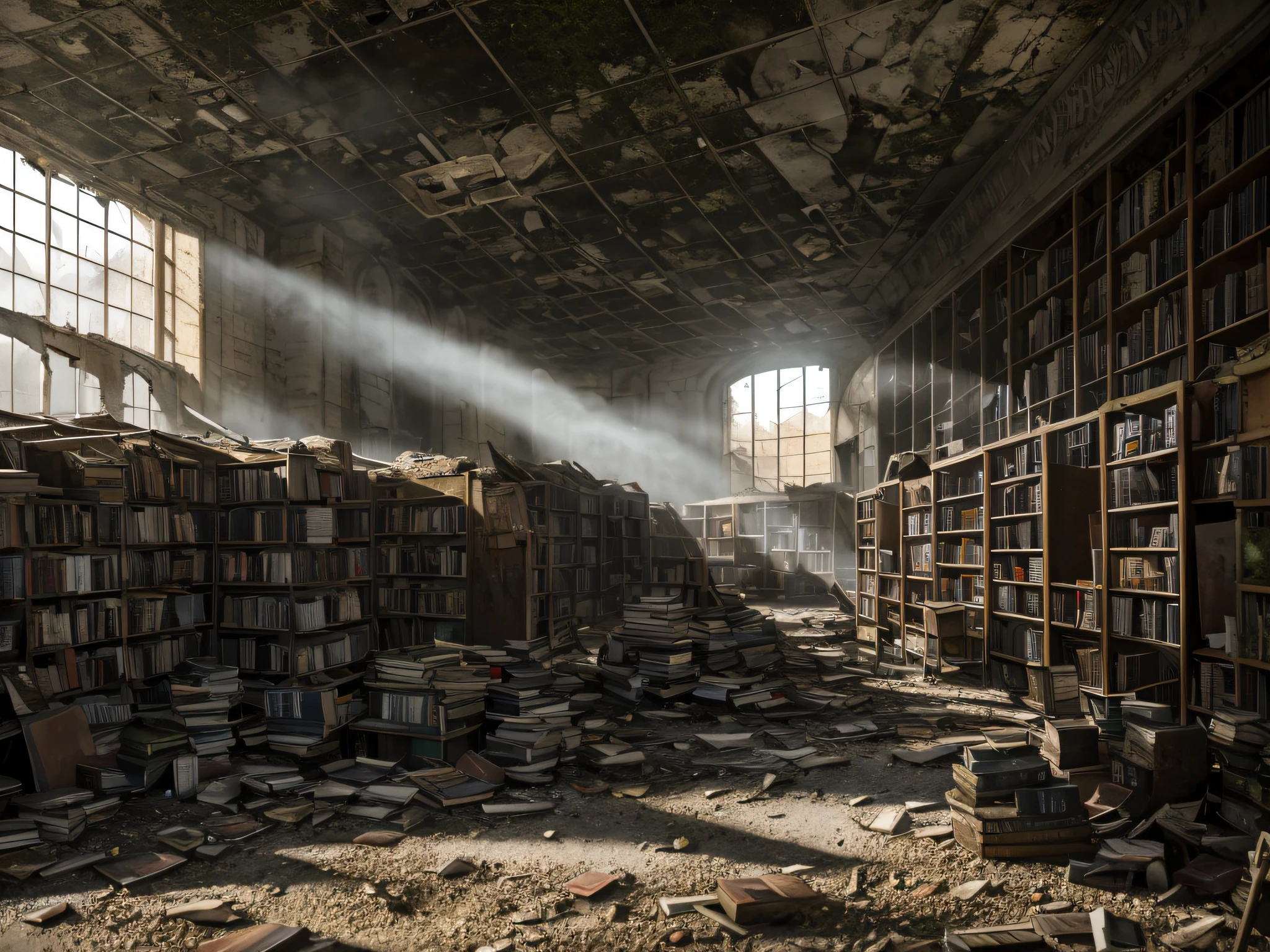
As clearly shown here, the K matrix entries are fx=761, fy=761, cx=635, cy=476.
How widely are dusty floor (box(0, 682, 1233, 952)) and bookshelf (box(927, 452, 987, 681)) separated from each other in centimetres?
310

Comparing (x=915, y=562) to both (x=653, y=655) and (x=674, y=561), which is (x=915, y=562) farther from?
(x=674, y=561)

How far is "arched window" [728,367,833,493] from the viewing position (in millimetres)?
17750

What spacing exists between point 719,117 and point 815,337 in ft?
28.5

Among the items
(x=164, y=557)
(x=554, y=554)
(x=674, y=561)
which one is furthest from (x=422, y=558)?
(x=674, y=561)

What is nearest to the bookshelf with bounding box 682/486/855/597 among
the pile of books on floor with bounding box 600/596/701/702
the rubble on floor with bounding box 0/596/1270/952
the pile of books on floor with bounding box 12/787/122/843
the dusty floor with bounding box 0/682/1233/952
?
the pile of books on floor with bounding box 600/596/701/702

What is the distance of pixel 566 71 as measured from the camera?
7727mm

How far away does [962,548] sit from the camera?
7215mm

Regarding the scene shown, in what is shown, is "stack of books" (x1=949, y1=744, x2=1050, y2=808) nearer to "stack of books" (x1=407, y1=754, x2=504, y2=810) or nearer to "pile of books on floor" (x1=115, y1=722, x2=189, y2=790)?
"stack of books" (x1=407, y1=754, x2=504, y2=810)

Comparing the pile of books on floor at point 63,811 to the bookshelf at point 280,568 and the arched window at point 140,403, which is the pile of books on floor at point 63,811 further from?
the arched window at point 140,403

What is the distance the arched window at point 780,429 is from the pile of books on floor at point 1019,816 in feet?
Answer: 46.5

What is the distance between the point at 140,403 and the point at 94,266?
1571 mm

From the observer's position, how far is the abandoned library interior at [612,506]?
126 inches

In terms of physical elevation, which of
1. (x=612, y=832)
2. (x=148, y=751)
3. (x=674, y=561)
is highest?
(x=674, y=561)

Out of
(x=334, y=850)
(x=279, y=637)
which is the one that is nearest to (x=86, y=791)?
(x=334, y=850)
